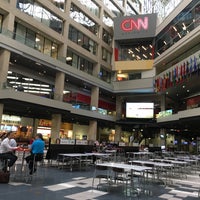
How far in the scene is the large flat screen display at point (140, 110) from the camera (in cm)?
3809

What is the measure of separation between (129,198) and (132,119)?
106 feet

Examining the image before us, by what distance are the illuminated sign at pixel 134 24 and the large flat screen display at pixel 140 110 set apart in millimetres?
11620

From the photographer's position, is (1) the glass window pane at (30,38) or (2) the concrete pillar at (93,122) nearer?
(1) the glass window pane at (30,38)

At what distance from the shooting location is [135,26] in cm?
3856

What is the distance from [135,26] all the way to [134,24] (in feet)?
1.12

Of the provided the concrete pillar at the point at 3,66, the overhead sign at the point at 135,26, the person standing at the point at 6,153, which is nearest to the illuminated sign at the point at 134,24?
the overhead sign at the point at 135,26

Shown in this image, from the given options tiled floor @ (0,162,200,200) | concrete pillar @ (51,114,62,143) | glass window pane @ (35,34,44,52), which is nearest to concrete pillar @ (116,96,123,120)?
concrete pillar @ (51,114,62,143)

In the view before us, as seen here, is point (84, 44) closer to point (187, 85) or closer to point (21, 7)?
point (21, 7)

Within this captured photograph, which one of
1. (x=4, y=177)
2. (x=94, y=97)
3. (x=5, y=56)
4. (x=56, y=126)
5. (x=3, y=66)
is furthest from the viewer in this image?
(x=94, y=97)

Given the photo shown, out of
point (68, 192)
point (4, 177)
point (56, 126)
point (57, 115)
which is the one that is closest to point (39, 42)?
point (57, 115)

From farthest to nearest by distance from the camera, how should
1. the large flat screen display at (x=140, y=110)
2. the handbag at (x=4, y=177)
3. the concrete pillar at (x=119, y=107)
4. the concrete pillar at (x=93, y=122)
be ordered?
the concrete pillar at (x=119, y=107)
the large flat screen display at (x=140, y=110)
the concrete pillar at (x=93, y=122)
the handbag at (x=4, y=177)

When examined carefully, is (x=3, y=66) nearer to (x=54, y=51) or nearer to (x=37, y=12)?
(x=37, y=12)

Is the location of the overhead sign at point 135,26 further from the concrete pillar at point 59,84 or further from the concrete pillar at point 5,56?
the concrete pillar at point 5,56

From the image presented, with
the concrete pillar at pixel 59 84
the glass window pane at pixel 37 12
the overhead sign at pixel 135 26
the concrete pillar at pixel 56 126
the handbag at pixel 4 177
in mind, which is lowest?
the handbag at pixel 4 177
